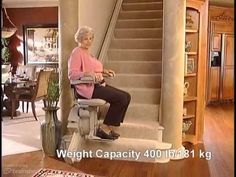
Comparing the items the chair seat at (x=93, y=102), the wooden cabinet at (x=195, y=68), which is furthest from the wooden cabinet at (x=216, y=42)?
the chair seat at (x=93, y=102)

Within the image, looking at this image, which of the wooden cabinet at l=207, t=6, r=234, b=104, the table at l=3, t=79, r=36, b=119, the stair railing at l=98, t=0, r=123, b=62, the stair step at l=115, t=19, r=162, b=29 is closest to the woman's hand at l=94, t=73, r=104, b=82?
the stair railing at l=98, t=0, r=123, b=62

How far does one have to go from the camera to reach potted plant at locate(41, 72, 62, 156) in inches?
147

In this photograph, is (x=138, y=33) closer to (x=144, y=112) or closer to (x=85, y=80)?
(x=144, y=112)

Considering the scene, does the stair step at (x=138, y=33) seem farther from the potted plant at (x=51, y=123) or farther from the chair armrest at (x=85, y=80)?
the chair armrest at (x=85, y=80)

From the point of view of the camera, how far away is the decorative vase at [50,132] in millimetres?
3732

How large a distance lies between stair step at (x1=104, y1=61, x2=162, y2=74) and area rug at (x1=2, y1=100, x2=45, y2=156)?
5.07 feet

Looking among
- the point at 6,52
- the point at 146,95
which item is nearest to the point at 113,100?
the point at 146,95

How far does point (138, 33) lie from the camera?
5336 mm

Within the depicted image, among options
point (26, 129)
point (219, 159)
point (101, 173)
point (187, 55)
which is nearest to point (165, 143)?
point (219, 159)

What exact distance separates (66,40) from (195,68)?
5.91ft

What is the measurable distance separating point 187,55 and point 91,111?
1.63 metres

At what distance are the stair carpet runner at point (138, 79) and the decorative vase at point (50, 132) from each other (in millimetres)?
313

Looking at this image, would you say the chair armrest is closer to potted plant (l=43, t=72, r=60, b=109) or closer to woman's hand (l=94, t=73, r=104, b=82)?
woman's hand (l=94, t=73, r=104, b=82)

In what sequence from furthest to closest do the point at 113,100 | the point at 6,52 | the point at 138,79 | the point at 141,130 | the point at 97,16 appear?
1. the point at 6,52
2. the point at 97,16
3. the point at 138,79
4. the point at 141,130
5. the point at 113,100
